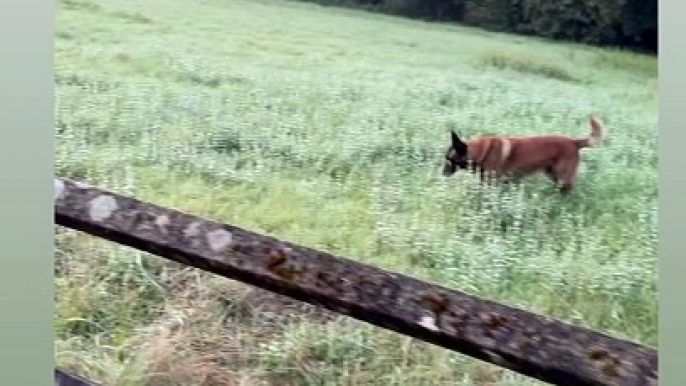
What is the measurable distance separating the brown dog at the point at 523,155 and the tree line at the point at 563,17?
0.42 feet

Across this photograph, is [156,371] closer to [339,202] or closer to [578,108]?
[339,202]

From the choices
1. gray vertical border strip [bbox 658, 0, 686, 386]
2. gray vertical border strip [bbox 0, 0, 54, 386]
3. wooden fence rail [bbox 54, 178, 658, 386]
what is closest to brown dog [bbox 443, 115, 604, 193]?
gray vertical border strip [bbox 658, 0, 686, 386]

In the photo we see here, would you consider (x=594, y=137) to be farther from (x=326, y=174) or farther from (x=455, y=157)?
(x=326, y=174)

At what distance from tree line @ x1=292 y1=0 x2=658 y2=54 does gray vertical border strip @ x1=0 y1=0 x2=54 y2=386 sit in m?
0.61

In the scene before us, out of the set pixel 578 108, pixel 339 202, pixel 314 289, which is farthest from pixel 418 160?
pixel 314 289

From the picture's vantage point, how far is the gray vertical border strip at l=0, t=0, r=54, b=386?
59.7 inches

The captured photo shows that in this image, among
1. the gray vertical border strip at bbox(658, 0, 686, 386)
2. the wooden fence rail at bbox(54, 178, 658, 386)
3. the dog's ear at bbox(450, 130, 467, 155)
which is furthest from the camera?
the dog's ear at bbox(450, 130, 467, 155)

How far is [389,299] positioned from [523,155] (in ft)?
1.34

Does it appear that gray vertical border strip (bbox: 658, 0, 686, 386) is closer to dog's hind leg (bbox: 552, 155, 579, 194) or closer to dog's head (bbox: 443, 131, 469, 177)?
dog's hind leg (bbox: 552, 155, 579, 194)

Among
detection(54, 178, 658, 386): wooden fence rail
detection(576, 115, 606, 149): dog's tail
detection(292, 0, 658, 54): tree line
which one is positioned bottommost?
detection(54, 178, 658, 386): wooden fence rail

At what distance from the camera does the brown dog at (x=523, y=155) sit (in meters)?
1.39

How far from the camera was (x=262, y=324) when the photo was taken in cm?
144

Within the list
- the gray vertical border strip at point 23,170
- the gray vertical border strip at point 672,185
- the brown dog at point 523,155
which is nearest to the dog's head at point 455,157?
the brown dog at point 523,155

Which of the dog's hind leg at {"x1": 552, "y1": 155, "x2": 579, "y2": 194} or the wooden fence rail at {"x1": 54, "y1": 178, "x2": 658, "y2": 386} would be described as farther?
the dog's hind leg at {"x1": 552, "y1": 155, "x2": 579, "y2": 194}
